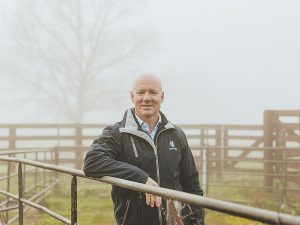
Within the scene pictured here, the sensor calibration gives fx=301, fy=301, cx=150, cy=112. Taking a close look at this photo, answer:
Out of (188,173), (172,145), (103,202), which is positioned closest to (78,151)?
(103,202)

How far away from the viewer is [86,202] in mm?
5836

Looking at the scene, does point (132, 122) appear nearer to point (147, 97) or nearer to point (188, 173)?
point (147, 97)

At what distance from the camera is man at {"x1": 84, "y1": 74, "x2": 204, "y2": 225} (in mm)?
1538

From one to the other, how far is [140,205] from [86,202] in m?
4.54

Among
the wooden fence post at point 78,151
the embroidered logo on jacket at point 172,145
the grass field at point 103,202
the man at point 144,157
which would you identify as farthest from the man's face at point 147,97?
the wooden fence post at point 78,151

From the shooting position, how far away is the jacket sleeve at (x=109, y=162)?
1.50m

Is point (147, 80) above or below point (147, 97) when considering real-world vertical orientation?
above

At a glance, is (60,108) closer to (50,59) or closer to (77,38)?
(50,59)

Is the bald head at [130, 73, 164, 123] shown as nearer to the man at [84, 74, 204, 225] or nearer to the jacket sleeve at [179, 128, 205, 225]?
the man at [84, 74, 204, 225]

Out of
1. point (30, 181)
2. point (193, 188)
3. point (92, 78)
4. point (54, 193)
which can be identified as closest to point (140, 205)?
point (193, 188)

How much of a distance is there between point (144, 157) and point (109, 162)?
9.0 inches

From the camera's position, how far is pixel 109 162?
1.54m

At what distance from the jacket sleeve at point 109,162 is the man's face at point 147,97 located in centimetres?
21

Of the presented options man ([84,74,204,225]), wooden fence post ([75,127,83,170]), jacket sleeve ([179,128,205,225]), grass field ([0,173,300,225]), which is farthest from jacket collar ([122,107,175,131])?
wooden fence post ([75,127,83,170])
